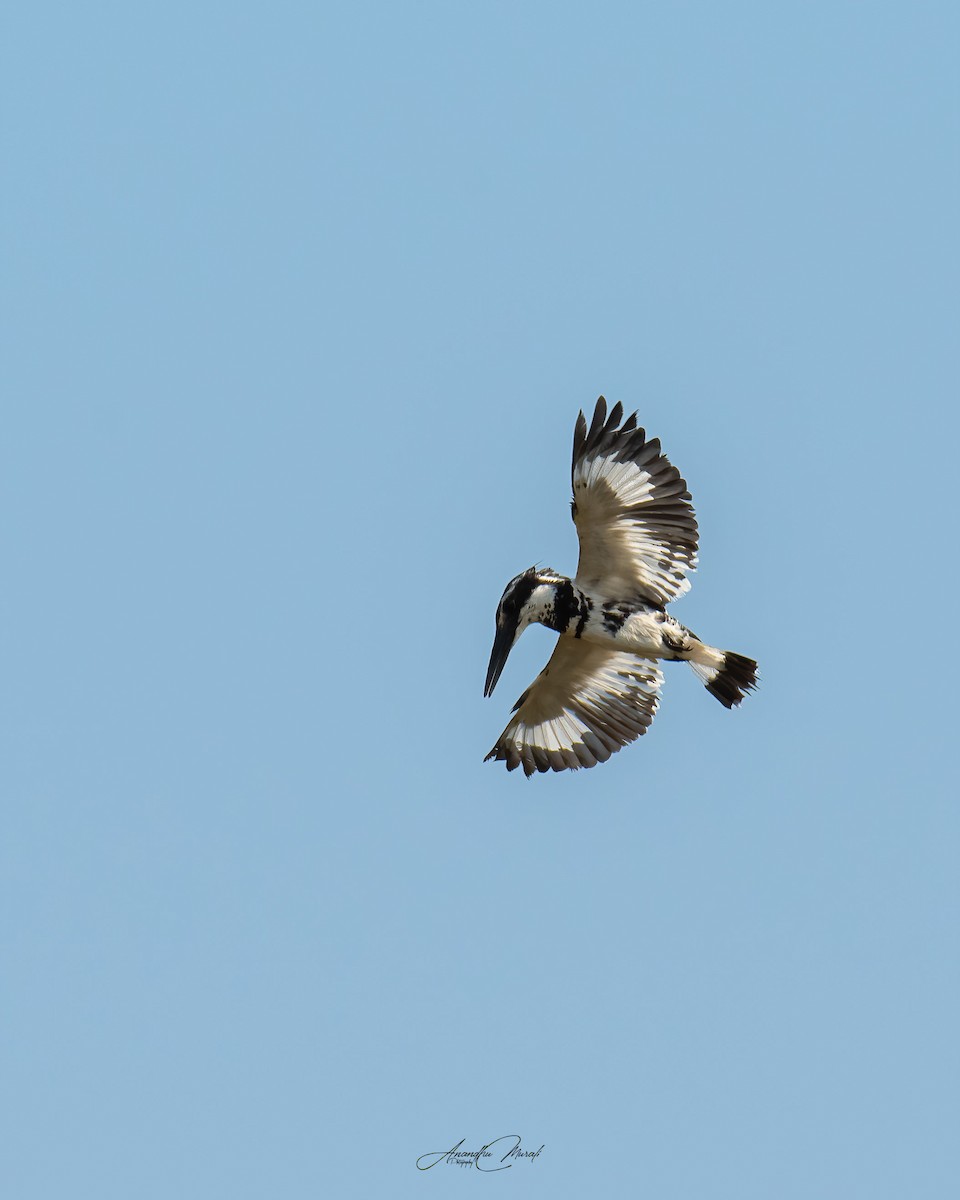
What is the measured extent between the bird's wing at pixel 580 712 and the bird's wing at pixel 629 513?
3.12 ft

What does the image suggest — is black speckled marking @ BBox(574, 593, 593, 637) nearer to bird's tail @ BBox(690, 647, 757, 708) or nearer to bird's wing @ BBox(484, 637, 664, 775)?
bird's wing @ BBox(484, 637, 664, 775)

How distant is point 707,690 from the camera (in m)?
14.9

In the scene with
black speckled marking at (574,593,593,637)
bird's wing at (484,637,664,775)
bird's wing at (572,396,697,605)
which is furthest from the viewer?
bird's wing at (484,637,664,775)

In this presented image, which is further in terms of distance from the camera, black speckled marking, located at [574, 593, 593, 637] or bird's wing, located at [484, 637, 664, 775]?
bird's wing, located at [484, 637, 664, 775]

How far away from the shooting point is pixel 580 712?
15617 millimetres

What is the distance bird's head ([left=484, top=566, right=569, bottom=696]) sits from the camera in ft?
48.1

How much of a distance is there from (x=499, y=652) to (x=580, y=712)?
1.23m

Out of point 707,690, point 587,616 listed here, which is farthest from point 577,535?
point 707,690

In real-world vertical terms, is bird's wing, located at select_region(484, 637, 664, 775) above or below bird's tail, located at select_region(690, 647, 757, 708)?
above

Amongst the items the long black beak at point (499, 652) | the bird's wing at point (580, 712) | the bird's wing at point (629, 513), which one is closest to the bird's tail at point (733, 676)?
the bird's wing at point (629, 513)

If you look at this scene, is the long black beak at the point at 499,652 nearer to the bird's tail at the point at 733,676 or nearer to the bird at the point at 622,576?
the bird at the point at 622,576

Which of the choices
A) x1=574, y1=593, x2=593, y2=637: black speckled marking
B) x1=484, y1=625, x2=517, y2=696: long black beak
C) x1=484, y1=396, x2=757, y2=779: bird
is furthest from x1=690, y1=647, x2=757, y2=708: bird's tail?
x1=484, y1=625, x2=517, y2=696: long black beak

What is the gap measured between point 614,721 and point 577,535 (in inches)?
69.6

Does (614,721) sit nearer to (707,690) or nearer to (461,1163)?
(707,690)
